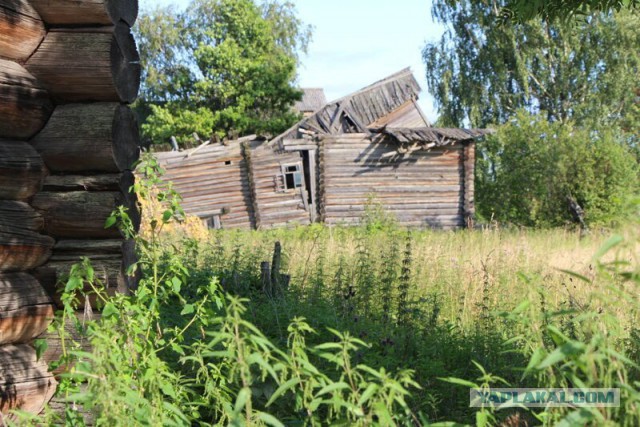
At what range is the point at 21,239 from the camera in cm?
382

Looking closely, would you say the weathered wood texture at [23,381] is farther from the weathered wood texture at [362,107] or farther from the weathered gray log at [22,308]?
the weathered wood texture at [362,107]

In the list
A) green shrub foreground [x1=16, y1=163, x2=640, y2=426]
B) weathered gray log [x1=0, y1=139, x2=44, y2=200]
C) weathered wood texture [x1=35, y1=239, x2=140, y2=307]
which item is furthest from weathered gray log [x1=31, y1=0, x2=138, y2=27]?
weathered wood texture [x1=35, y1=239, x2=140, y2=307]

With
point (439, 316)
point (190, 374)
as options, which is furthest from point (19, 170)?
point (439, 316)

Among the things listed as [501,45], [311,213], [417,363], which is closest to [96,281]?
[417,363]

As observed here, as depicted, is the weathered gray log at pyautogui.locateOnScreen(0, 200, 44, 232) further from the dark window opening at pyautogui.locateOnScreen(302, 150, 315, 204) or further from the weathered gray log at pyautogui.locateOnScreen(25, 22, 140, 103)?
the dark window opening at pyautogui.locateOnScreen(302, 150, 315, 204)

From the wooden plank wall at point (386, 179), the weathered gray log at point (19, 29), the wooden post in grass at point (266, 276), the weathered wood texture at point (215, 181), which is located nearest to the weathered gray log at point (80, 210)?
the weathered gray log at point (19, 29)

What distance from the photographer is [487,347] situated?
5.02 m

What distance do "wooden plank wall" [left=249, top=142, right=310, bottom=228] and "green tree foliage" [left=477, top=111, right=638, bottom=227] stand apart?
20.6ft

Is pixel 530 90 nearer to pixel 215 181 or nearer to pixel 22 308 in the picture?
pixel 215 181

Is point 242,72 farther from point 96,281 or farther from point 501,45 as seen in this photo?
point 96,281

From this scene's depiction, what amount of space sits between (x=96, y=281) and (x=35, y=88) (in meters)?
1.13

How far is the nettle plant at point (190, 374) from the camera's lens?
2.30 metres

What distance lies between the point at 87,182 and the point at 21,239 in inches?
18.3

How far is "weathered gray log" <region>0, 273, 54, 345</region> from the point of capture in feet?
12.2
